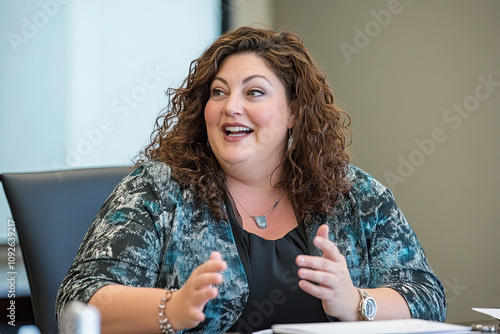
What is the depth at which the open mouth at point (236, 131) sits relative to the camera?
185cm

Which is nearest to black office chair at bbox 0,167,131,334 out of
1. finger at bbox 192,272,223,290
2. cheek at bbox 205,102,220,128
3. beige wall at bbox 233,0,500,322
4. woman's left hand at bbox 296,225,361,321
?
cheek at bbox 205,102,220,128

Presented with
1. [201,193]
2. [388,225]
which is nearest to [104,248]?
[201,193]

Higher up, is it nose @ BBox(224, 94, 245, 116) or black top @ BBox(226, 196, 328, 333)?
nose @ BBox(224, 94, 245, 116)

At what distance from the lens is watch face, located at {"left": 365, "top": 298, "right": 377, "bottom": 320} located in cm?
150

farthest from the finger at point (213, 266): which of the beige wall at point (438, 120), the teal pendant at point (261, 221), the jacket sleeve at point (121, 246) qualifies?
the beige wall at point (438, 120)

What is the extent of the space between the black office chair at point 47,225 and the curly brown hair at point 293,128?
0.29 metres

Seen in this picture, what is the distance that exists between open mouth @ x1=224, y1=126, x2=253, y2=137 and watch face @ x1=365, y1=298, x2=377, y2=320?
63 cm

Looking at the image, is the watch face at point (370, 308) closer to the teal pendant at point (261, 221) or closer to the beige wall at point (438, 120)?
the teal pendant at point (261, 221)

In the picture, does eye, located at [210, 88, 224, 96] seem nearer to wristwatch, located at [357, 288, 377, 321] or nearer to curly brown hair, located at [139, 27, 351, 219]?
curly brown hair, located at [139, 27, 351, 219]

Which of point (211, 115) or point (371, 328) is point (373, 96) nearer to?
point (211, 115)

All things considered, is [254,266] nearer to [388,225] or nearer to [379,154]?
[388,225]

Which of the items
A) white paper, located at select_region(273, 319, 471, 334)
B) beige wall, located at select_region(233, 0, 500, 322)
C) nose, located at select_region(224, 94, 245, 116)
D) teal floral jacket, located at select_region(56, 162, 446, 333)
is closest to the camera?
white paper, located at select_region(273, 319, 471, 334)

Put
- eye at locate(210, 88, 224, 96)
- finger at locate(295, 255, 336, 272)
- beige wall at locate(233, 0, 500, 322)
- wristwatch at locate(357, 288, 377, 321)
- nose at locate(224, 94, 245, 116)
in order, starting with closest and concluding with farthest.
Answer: finger at locate(295, 255, 336, 272), wristwatch at locate(357, 288, 377, 321), nose at locate(224, 94, 245, 116), eye at locate(210, 88, 224, 96), beige wall at locate(233, 0, 500, 322)

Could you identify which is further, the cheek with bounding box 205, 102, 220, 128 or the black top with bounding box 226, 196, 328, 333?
the cheek with bounding box 205, 102, 220, 128
